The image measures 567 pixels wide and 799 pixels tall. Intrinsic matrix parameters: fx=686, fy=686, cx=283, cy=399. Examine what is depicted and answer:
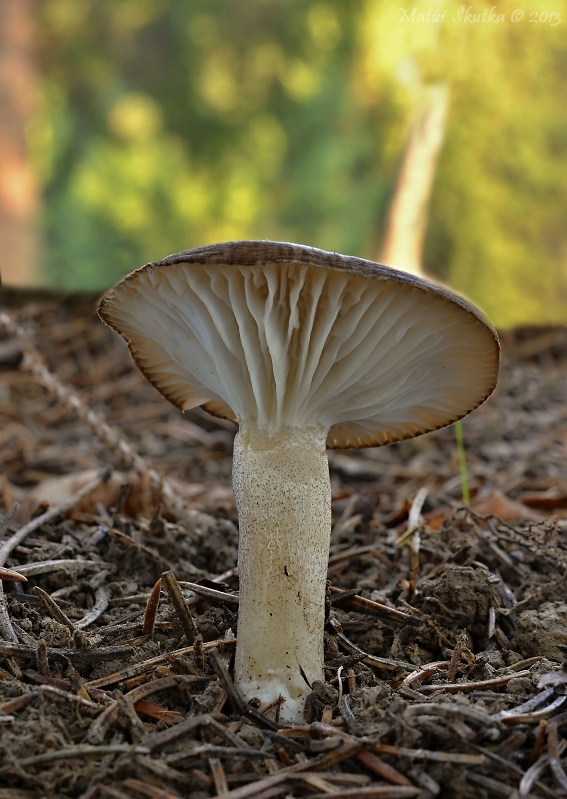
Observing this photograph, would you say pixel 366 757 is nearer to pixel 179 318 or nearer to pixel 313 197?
pixel 179 318

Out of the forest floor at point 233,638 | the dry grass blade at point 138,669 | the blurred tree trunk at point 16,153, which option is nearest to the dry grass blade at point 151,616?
the forest floor at point 233,638

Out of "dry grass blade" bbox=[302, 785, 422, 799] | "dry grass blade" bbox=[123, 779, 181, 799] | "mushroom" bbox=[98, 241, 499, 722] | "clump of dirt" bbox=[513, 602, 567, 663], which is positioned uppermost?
"mushroom" bbox=[98, 241, 499, 722]


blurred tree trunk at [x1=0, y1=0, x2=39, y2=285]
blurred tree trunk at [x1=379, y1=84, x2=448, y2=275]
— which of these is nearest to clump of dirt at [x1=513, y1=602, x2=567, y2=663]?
blurred tree trunk at [x1=379, y1=84, x2=448, y2=275]

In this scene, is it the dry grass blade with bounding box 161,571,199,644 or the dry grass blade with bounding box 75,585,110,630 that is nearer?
the dry grass blade with bounding box 161,571,199,644

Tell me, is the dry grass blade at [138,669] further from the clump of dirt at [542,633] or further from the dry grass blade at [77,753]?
the clump of dirt at [542,633]

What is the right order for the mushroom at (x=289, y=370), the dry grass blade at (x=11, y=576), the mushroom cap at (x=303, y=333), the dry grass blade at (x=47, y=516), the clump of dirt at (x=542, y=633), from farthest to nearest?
the dry grass blade at (x=47, y=516)
the dry grass blade at (x=11, y=576)
the clump of dirt at (x=542, y=633)
the mushroom at (x=289, y=370)
the mushroom cap at (x=303, y=333)

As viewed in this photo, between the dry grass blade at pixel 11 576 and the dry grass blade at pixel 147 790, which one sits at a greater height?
the dry grass blade at pixel 11 576

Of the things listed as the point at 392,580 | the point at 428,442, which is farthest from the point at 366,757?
the point at 428,442

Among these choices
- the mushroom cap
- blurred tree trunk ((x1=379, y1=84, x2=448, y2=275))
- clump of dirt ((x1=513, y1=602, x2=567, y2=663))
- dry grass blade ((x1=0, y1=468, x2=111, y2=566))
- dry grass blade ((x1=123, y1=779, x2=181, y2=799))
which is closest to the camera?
dry grass blade ((x1=123, y1=779, x2=181, y2=799))

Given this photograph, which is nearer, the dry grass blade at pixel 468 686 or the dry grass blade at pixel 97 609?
the dry grass blade at pixel 468 686

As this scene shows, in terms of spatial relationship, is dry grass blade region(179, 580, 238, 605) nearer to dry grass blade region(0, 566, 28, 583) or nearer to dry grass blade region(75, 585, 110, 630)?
dry grass blade region(75, 585, 110, 630)
